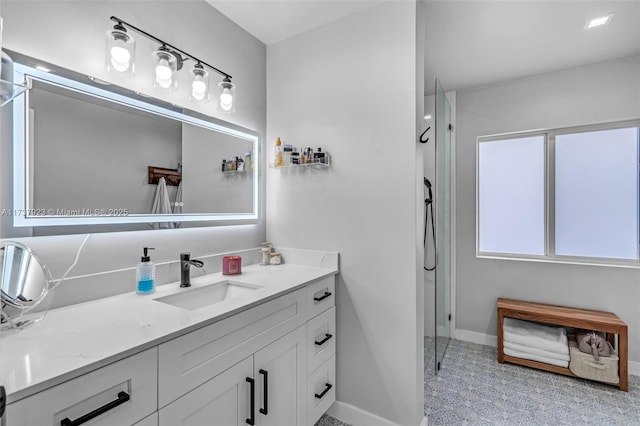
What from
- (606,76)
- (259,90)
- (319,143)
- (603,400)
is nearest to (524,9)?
(606,76)

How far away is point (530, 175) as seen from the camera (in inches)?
113

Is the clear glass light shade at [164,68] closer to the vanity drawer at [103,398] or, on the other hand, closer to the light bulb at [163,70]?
the light bulb at [163,70]

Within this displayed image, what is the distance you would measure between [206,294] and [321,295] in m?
0.65

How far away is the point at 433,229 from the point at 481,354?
137cm

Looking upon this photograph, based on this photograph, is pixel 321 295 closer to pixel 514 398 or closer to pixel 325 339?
pixel 325 339

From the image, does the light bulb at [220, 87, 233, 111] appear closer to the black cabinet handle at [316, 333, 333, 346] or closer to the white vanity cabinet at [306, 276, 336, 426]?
the white vanity cabinet at [306, 276, 336, 426]

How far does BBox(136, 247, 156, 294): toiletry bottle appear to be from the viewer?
4.51 feet

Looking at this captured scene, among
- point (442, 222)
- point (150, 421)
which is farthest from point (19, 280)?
point (442, 222)

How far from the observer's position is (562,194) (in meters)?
2.74

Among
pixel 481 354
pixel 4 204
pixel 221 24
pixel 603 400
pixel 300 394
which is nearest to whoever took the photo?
pixel 4 204

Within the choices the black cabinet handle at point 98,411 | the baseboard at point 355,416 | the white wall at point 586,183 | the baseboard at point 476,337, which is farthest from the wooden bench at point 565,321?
the black cabinet handle at point 98,411

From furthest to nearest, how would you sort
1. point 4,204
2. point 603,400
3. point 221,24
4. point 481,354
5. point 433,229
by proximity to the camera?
point 481,354
point 433,229
point 603,400
point 221,24
point 4,204

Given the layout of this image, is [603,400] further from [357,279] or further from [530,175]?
[357,279]

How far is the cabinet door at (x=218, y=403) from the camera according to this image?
98 centimetres
